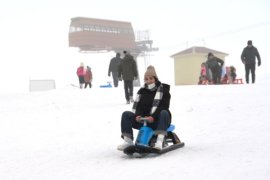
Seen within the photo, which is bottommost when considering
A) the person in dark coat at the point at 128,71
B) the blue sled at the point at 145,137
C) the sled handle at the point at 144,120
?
the blue sled at the point at 145,137

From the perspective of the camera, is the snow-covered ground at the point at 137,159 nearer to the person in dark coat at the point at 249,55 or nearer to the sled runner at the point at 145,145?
the sled runner at the point at 145,145

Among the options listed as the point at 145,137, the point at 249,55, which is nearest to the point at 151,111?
the point at 145,137

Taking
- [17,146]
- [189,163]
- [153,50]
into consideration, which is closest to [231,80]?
[17,146]

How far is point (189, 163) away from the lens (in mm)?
5855

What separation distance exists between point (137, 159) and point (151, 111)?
80 cm

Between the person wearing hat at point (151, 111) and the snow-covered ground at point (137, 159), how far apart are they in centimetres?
37

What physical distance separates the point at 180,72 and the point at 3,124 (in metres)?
24.0

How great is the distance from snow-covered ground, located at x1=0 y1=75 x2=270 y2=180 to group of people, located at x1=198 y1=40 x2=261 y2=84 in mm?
3102

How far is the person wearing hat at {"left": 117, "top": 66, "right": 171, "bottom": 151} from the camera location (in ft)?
22.4

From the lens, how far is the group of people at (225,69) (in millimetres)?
19406

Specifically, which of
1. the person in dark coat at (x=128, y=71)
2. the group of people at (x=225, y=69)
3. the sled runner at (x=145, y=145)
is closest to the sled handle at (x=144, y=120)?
the sled runner at (x=145, y=145)

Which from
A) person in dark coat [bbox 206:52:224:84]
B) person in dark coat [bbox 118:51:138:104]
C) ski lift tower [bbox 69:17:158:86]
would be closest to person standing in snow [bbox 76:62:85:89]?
person in dark coat [bbox 206:52:224:84]

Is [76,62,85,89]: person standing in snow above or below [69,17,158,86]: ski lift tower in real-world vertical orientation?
below

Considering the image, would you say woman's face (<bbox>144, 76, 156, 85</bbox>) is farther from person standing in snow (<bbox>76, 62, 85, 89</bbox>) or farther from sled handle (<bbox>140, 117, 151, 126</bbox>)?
person standing in snow (<bbox>76, 62, 85, 89</bbox>)
